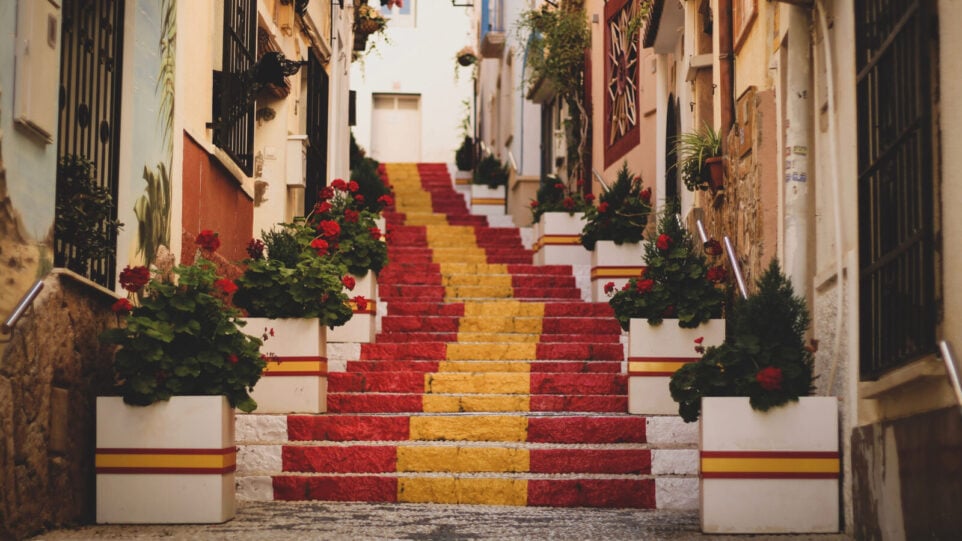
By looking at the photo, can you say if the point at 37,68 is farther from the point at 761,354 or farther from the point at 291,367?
the point at 761,354

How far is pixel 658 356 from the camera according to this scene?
9336 mm

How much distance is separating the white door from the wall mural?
20.3 metres

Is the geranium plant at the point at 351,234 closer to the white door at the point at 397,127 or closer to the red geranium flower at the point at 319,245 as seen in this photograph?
the red geranium flower at the point at 319,245

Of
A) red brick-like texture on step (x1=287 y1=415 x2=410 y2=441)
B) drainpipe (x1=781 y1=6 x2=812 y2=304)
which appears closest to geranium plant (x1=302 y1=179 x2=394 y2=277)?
red brick-like texture on step (x1=287 y1=415 x2=410 y2=441)

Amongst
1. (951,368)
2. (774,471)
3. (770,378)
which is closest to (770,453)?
(774,471)

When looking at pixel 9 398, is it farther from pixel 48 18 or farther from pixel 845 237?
pixel 845 237

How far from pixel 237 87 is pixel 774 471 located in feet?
17.1

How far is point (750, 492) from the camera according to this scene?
21.6 ft

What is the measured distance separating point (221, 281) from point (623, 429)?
2.96m

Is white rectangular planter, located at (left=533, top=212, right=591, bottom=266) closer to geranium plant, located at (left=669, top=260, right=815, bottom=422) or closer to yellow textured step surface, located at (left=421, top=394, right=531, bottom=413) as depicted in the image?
yellow textured step surface, located at (left=421, top=394, right=531, bottom=413)

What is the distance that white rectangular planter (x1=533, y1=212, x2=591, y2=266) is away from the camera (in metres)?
13.7

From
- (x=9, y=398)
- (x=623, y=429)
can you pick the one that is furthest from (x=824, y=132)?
(x=9, y=398)

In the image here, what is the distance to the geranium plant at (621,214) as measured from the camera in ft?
40.0

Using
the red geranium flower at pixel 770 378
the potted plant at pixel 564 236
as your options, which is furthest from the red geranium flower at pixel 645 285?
the potted plant at pixel 564 236
